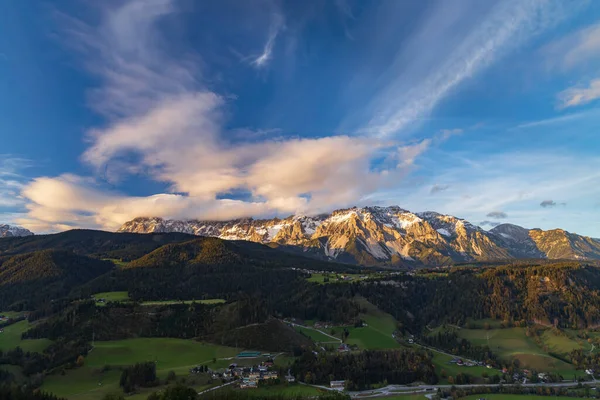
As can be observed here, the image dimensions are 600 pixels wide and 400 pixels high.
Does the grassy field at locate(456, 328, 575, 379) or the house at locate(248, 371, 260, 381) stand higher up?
the house at locate(248, 371, 260, 381)

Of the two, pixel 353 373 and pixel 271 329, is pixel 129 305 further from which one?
→ pixel 353 373

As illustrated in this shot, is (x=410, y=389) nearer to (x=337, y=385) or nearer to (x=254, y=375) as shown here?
(x=337, y=385)

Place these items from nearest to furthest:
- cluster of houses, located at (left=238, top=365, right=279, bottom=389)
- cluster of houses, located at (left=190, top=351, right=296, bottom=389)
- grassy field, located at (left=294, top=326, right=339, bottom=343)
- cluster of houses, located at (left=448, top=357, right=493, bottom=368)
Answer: cluster of houses, located at (left=238, top=365, right=279, bottom=389), cluster of houses, located at (left=190, top=351, right=296, bottom=389), cluster of houses, located at (left=448, top=357, right=493, bottom=368), grassy field, located at (left=294, top=326, right=339, bottom=343)

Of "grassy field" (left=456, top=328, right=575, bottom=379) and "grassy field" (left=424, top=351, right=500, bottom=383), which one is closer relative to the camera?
"grassy field" (left=424, top=351, right=500, bottom=383)

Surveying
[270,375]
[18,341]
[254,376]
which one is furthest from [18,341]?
[270,375]

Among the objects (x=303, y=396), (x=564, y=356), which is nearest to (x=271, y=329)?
(x=303, y=396)

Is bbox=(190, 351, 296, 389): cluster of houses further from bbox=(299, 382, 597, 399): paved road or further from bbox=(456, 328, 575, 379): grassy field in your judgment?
bbox=(456, 328, 575, 379): grassy field

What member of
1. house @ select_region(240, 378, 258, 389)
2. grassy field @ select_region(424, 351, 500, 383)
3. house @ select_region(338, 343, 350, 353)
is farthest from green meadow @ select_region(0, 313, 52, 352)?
grassy field @ select_region(424, 351, 500, 383)
